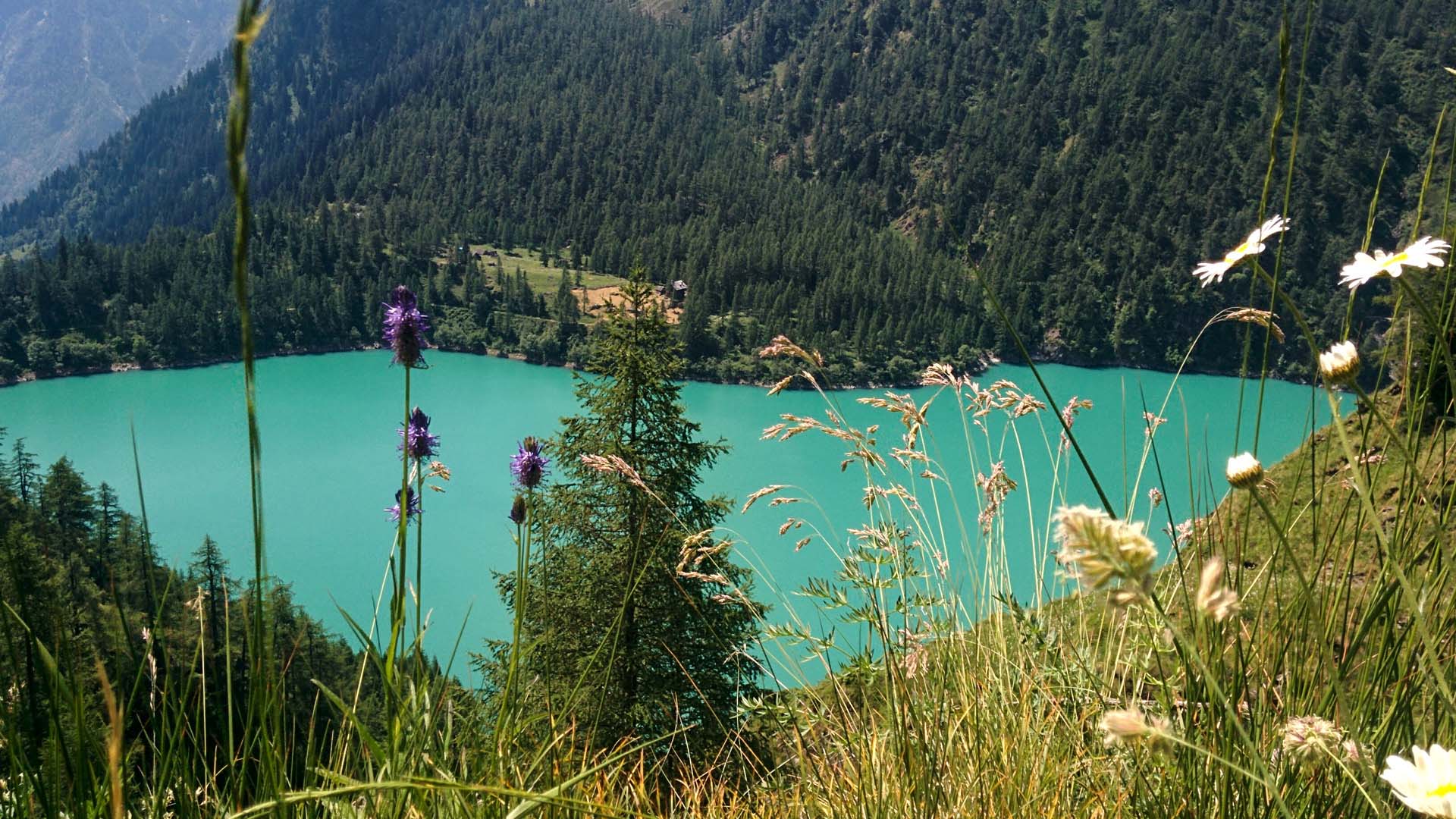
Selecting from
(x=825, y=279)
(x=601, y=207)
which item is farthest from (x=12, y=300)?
(x=825, y=279)

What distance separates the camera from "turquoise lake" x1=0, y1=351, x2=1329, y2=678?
29.8 m

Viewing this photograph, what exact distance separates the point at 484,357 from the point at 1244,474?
74.4 metres

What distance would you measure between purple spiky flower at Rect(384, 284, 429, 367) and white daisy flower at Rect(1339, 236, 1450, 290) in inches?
52.9

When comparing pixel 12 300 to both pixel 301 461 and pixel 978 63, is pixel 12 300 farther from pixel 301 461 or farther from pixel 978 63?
pixel 978 63

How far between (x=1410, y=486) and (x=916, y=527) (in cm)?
101

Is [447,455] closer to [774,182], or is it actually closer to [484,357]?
[484,357]

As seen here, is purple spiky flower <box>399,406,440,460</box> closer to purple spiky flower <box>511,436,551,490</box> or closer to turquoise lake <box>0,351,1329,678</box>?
purple spiky flower <box>511,436,551,490</box>

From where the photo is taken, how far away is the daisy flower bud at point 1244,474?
692 mm

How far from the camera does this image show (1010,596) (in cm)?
170

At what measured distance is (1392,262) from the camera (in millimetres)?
784

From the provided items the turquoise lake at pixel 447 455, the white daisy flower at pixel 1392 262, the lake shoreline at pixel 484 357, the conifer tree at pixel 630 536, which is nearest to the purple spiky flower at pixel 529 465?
the white daisy flower at pixel 1392 262

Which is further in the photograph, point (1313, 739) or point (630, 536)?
point (630, 536)

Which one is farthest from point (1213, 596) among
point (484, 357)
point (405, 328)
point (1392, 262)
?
point (484, 357)

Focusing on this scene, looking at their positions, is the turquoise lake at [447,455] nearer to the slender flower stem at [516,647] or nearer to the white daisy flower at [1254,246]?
the slender flower stem at [516,647]
